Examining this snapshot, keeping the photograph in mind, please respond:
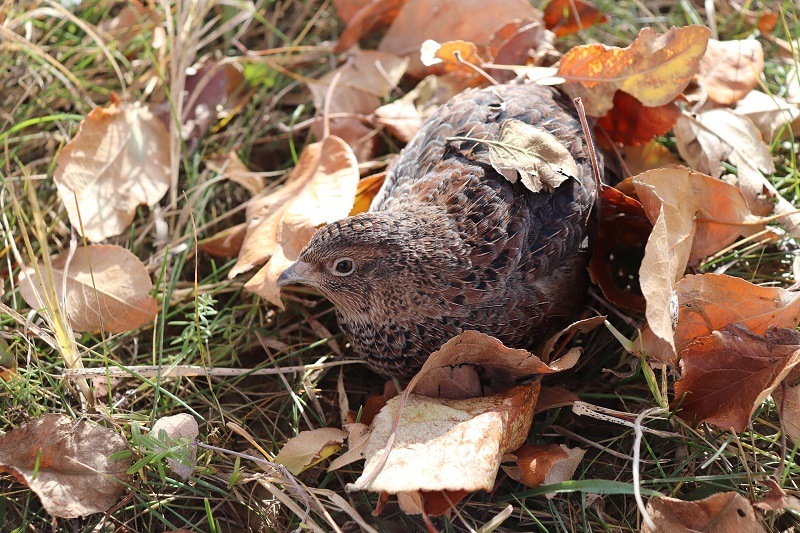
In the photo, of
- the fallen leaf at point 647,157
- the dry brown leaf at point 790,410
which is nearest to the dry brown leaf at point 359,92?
the fallen leaf at point 647,157

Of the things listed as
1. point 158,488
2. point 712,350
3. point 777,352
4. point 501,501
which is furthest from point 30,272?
point 777,352

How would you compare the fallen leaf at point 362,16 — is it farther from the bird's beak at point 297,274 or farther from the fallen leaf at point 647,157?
the bird's beak at point 297,274

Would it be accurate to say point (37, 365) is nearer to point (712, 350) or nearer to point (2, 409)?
point (2, 409)

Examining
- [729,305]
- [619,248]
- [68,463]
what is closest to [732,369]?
[729,305]

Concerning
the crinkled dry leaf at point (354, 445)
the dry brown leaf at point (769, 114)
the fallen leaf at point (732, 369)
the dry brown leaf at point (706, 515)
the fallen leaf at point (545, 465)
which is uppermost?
the dry brown leaf at point (769, 114)

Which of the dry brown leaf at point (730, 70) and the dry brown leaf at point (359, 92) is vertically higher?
the dry brown leaf at point (359, 92)
